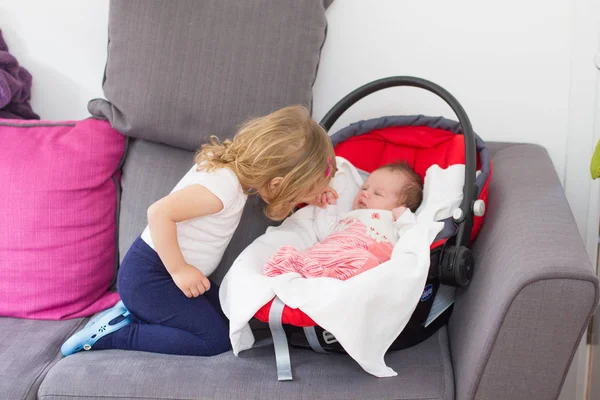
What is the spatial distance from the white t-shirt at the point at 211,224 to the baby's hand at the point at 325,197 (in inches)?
9.2

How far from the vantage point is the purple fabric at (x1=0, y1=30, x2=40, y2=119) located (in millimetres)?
1940

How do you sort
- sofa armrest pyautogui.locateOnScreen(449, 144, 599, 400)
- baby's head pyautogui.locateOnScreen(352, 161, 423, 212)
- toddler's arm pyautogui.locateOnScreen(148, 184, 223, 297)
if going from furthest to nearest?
baby's head pyautogui.locateOnScreen(352, 161, 423, 212) < toddler's arm pyautogui.locateOnScreen(148, 184, 223, 297) < sofa armrest pyautogui.locateOnScreen(449, 144, 599, 400)

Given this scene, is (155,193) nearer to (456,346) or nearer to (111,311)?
(111,311)

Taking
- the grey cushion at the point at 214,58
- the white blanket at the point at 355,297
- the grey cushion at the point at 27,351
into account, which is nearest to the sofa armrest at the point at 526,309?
the white blanket at the point at 355,297

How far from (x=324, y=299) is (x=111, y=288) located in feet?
2.68

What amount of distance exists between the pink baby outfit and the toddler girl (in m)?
0.13

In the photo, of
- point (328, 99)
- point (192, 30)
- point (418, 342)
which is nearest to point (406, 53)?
point (328, 99)

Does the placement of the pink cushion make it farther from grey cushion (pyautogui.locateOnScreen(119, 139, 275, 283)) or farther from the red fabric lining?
the red fabric lining

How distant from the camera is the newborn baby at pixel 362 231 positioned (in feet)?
4.92

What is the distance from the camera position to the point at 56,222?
1760 millimetres

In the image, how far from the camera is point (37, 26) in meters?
2.09

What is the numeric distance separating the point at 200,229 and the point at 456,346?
2.21 feet

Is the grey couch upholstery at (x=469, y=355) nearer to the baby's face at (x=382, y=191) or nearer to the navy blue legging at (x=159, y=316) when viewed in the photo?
the navy blue legging at (x=159, y=316)

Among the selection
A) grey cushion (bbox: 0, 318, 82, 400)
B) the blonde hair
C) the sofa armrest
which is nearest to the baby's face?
the blonde hair
